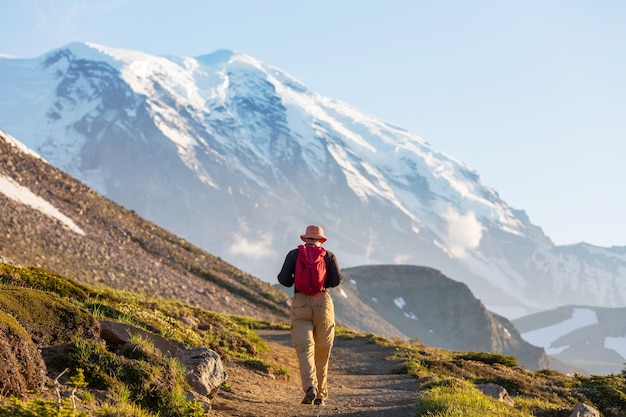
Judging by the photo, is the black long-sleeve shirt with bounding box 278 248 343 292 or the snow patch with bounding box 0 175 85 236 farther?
the snow patch with bounding box 0 175 85 236

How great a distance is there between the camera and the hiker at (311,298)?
12648 mm

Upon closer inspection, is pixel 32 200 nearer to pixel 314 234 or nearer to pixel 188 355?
pixel 188 355

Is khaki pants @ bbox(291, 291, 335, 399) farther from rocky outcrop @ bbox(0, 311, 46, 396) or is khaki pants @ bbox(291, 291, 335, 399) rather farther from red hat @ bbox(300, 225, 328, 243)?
rocky outcrop @ bbox(0, 311, 46, 396)

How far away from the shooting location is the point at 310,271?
1266 cm

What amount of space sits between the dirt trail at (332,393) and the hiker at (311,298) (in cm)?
73

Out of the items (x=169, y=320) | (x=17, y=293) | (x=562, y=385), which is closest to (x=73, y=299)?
(x=169, y=320)

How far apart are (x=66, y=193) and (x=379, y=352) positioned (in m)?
44.2

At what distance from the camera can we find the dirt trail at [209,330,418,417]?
1180 cm

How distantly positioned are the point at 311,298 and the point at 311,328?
22.6 inches

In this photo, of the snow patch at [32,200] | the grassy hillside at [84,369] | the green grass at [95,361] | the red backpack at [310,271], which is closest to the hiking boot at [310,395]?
the red backpack at [310,271]

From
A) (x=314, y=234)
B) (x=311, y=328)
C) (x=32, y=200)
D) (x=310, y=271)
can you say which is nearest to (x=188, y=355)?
(x=311, y=328)

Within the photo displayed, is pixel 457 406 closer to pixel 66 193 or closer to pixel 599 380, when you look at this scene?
pixel 599 380

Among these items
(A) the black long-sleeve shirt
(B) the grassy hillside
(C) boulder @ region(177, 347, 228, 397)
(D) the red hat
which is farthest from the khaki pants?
(B) the grassy hillside

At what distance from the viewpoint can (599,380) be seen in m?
22.8
